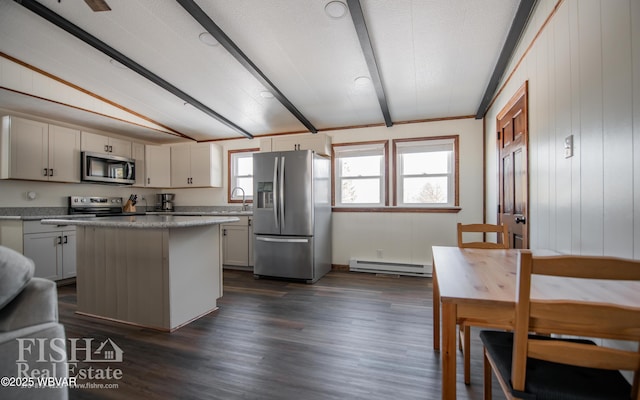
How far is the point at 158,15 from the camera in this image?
2.41 meters

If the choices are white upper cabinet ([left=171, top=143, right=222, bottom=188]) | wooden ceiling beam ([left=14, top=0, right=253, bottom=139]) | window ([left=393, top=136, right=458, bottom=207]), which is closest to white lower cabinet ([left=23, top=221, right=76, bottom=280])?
white upper cabinet ([left=171, top=143, right=222, bottom=188])

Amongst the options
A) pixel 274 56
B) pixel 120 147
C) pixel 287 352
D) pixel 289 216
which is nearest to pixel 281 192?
pixel 289 216

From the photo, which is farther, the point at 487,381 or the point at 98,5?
the point at 98,5

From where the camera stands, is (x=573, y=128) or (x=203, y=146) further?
(x=203, y=146)

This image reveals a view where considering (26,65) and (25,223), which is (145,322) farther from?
(26,65)

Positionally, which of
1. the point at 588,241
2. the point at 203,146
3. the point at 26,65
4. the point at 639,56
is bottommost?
the point at 588,241

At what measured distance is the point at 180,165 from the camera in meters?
5.17

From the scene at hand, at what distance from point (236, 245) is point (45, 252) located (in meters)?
2.36

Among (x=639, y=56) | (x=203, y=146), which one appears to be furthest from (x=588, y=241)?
(x=203, y=146)

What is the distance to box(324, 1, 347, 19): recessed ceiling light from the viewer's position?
2.14 meters

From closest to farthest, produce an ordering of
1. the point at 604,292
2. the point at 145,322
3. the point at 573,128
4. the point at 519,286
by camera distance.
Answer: the point at 519,286, the point at 604,292, the point at 573,128, the point at 145,322

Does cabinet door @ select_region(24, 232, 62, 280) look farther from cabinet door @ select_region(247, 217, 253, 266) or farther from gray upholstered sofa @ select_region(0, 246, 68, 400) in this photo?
gray upholstered sofa @ select_region(0, 246, 68, 400)

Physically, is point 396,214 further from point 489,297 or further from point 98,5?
point 98,5

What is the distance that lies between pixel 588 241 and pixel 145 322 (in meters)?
3.19
